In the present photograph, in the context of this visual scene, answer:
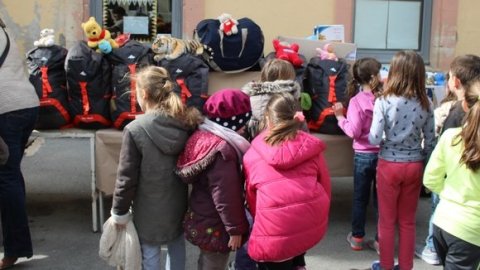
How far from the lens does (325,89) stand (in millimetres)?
4766

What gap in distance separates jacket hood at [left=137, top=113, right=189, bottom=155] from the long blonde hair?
37mm

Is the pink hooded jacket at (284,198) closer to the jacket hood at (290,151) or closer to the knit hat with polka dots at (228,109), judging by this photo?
the jacket hood at (290,151)

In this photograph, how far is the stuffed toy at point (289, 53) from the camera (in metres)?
4.93

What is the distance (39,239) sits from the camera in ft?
15.7

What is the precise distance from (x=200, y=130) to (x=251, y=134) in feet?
1.62

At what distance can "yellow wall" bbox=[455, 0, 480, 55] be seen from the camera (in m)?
8.87

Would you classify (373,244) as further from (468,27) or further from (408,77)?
(468,27)

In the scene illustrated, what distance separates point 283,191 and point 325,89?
1825mm

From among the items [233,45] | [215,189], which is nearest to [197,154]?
[215,189]

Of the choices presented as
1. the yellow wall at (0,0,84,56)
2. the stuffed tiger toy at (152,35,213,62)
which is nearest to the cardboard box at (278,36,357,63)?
the stuffed tiger toy at (152,35,213,62)

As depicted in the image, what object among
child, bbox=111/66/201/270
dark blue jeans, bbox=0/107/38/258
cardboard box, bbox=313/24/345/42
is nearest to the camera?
child, bbox=111/66/201/270

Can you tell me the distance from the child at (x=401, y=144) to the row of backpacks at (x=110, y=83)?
789 millimetres

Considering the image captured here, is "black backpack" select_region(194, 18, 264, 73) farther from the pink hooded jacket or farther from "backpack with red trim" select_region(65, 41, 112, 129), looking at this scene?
the pink hooded jacket

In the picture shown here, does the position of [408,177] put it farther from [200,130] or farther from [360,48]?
[360,48]
